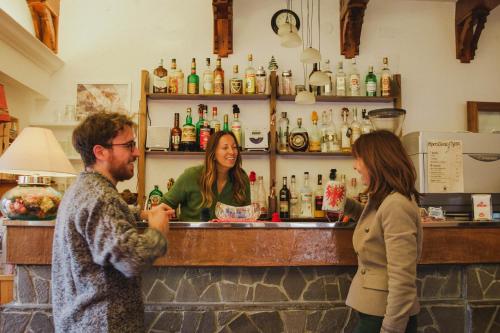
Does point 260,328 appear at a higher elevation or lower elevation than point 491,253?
lower

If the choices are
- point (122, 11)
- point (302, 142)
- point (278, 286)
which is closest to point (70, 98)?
point (122, 11)

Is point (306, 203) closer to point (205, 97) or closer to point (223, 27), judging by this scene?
point (205, 97)

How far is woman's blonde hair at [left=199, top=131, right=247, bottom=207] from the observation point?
2650 mm

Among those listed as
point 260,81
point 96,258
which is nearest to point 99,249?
point 96,258

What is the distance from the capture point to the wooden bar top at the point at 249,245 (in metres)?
2.03

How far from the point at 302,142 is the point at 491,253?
2.11 m

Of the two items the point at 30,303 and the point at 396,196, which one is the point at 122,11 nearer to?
the point at 30,303

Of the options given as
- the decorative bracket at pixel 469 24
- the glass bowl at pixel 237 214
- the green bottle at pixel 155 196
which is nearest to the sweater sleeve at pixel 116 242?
the glass bowl at pixel 237 214

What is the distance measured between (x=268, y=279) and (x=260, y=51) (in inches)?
107

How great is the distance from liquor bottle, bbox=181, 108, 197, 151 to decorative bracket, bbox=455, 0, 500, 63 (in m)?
2.71

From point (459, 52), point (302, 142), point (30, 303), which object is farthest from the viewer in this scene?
point (459, 52)

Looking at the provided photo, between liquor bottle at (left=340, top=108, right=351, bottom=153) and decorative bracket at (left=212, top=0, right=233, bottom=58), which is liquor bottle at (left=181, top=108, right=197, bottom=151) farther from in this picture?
liquor bottle at (left=340, top=108, right=351, bottom=153)

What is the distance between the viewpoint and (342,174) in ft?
13.8

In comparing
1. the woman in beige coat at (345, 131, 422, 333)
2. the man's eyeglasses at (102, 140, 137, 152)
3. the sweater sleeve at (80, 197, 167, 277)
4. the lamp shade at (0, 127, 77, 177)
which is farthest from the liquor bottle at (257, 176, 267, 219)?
the sweater sleeve at (80, 197, 167, 277)
